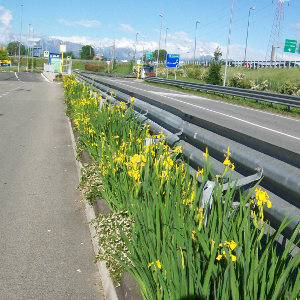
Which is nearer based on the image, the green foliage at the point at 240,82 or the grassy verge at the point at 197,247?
the grassy verge at the point at 197,247

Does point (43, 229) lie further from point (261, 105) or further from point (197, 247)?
point (261, 105)

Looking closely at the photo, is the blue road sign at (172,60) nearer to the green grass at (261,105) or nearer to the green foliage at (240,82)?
the green foliage at (240,82)

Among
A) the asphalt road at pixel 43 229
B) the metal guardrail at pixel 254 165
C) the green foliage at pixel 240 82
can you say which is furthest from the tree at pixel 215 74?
the metal guardrail at pixel 254 165

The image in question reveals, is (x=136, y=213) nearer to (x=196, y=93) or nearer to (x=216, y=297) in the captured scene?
(x=216, y=297)

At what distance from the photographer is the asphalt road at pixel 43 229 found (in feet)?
11.9

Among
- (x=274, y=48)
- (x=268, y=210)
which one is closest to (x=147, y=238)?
(x=268, y=210)

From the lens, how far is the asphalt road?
3.63 meters

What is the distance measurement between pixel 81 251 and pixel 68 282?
660 mm

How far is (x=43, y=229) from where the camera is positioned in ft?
16.0

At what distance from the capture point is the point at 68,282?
369 centimetres

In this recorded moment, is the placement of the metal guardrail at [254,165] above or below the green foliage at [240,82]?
below

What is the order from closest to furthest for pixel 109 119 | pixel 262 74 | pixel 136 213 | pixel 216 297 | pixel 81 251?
pixel 216 297 < pixel 136 213 < pixel 81 251 < pixel 109 119 < pixel 262 74

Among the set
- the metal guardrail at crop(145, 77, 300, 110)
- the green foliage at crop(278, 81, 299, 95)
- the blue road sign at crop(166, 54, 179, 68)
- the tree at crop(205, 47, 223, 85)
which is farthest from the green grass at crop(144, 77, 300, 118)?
the blue road sign at crop(166, 54, 179, 68)

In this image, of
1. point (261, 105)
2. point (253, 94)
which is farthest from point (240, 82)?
point (261, 105)
